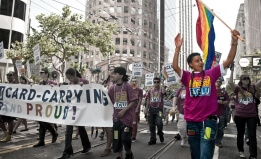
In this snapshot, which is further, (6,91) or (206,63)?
(6,91)

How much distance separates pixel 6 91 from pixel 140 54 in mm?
73921

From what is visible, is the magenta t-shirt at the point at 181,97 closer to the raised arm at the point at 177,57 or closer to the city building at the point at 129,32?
the raised arm at the point at 177,57

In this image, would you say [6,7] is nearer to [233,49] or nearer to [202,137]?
[233,49]

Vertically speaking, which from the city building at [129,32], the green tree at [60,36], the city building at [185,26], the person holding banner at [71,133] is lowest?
the person holding banner at [71,133]

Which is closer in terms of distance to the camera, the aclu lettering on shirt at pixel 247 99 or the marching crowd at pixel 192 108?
the marching crowd at pixel 192 108

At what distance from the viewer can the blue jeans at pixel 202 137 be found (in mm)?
3520

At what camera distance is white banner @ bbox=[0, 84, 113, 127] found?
5855 millimetres

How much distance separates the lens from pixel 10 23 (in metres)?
27.8

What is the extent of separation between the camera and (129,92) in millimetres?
5285

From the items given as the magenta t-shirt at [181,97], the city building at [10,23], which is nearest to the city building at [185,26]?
the city building at [10,23]

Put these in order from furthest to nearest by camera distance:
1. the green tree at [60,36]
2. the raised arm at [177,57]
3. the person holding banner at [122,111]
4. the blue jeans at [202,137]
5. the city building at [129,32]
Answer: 1. the city building at [129,32]
2. the green tree at [60,36]
3. the person holding banner at [122,111]
4. the raised arm at [177,57]
5. the blue jeans at [202,137]

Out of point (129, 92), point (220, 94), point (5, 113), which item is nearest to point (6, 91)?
point (5, 113)

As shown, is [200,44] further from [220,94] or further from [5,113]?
[5,113]

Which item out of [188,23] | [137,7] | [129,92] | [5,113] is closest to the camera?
[129,92]
